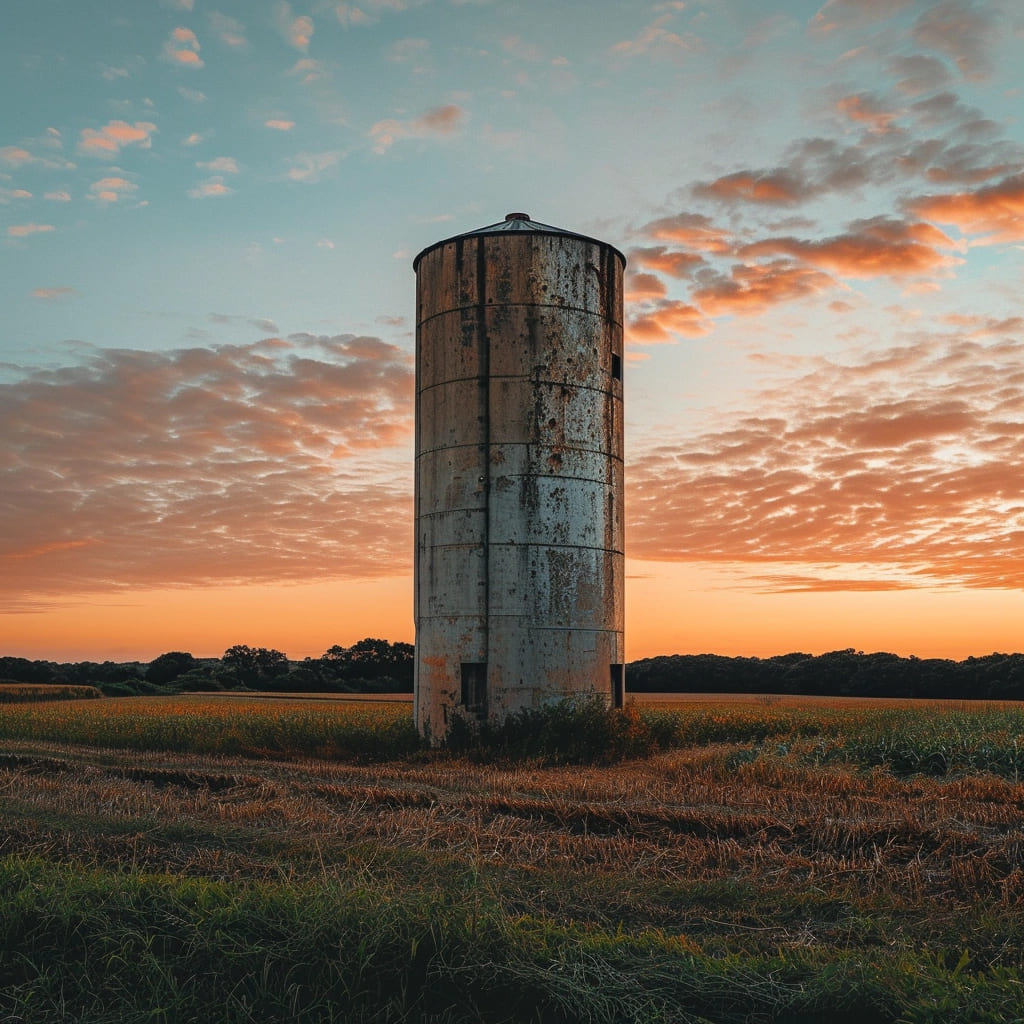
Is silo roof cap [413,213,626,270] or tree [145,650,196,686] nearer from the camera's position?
silo roof cap [413,213,626,270]

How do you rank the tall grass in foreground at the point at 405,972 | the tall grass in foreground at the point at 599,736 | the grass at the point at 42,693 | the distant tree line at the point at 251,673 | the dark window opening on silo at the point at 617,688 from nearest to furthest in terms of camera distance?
the tall grass in foreground at the point at 405,972 → the tall grass in foreground at the point at 599,736 → the dark window opening on silo at the point at 617,688 → the grass at the point at 42,693 → the distant tree line at the point at 251,673

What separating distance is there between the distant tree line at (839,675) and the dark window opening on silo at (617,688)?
3210cm

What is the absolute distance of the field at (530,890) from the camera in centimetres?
552

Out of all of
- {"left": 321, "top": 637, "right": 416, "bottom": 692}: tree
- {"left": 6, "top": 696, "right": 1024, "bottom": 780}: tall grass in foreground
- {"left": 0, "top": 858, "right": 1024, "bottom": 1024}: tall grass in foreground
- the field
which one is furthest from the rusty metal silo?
{"left": 321, "top": 637, "right": 416, "bottom": 692}: tree

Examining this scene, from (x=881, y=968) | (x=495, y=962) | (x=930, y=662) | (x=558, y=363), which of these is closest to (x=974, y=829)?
(x=881, y=968)

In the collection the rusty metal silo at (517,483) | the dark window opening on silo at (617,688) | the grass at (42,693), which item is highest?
the rusty metal silo at (517,483)

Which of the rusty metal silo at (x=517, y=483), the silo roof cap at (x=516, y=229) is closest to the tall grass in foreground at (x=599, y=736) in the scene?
the rusty metal silo at (x=517, y=483)

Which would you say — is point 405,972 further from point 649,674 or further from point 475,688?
point 649,674

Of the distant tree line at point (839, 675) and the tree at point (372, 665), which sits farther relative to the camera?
the tree at point (372, 665)

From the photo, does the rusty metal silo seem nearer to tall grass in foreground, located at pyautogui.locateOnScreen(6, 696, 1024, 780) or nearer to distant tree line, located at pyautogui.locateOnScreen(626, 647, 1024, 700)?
tall grass in foreground, located at pyautogui.locateOnScreen(6, 696, 1024, 780)

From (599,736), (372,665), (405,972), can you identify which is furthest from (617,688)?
(372,665)

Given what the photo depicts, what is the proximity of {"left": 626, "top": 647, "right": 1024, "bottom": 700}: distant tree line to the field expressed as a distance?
32714 millimetres

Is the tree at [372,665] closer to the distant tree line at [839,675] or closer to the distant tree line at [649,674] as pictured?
the distant tree line at [649,674]

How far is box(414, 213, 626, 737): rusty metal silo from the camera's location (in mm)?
17922
